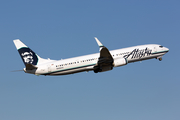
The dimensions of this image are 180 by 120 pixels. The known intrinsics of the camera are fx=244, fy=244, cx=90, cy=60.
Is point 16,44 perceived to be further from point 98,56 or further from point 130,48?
point 130,48

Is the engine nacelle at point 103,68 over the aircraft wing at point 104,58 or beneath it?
beneath

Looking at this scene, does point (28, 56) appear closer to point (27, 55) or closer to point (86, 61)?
point (27, 55)

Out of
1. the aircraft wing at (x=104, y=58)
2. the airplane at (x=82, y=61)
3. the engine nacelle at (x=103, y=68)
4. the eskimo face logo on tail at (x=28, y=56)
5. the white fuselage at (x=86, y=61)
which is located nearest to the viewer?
the aircraft wing at (x=104, y=58)

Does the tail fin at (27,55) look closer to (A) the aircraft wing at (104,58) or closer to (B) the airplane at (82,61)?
(B) the airplane at (82,61)

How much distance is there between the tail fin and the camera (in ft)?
158

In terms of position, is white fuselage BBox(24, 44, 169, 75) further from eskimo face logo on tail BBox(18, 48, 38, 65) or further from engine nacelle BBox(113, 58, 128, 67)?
eskimo face logo on tail BBox(18, 48, 38, 65)

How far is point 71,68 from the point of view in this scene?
47250 millimetres

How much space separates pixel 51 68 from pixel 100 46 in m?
10.2

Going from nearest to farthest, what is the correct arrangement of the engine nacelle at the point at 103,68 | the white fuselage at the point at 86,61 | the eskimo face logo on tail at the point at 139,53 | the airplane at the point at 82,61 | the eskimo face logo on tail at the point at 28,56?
the airplane at the point at 82,61 < the white fuselage at the point at 86,61 < the eskimo face logo on tail at the point at 28,56 < the engine nacelle at the point at 103,68 < the eskimo face logo on tail at the point at 139,53

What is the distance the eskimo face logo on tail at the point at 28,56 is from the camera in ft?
158

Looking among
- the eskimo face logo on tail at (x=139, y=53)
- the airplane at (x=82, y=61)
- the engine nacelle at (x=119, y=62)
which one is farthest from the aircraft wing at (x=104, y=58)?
the eskimo face logo on tail at (x=139, y=53)

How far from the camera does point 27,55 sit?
159 feet

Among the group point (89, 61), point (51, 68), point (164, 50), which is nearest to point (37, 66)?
point (51, 68)

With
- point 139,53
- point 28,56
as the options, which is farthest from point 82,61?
point 139,53
